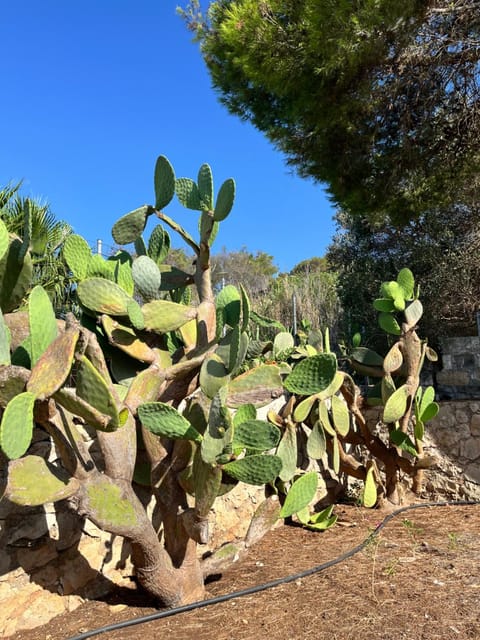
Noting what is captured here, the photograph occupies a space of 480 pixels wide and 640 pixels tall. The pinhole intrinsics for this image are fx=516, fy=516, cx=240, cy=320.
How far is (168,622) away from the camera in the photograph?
1.89 metres

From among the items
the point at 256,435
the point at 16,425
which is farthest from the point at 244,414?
the point at 16,425

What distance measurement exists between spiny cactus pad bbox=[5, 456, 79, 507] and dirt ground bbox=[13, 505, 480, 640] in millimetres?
585

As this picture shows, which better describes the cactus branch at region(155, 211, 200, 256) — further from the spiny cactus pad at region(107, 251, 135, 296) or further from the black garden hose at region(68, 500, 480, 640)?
the black garden hose at region(68, 500, 480, 640)

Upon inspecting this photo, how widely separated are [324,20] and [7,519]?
366cm

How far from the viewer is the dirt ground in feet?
5.78

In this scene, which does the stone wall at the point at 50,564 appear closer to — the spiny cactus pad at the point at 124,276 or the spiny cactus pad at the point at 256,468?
the spiny cactus pad at the point at 256,468

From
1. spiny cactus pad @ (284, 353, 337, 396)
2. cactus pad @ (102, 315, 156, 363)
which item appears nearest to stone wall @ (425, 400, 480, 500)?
spiny cactus pad @ (284, 353, 337, 396)

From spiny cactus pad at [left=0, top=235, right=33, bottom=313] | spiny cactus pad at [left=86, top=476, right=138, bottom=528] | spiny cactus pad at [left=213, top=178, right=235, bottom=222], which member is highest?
spiny cactus pad at [left=213, top=178, right=235, bottom=222]

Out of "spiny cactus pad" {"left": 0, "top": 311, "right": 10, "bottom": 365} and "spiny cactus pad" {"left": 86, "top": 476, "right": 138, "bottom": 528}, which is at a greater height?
"spiny cactus pad" {"left": 0, "top": 311, "right": 10, "bottom": 365}

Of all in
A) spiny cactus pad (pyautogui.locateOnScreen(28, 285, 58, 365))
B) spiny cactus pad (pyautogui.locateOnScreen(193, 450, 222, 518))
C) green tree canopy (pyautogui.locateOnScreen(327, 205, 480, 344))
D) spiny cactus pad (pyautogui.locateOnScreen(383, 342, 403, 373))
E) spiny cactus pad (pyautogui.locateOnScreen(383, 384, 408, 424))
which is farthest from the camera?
green tree canopy (pyautogui.locateOnScreen(327, 205, 480, 344))

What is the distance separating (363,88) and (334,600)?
381 centimetres

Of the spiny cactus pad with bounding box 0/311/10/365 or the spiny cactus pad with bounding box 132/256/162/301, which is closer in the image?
the spiny cactus pad with bounding box 0/311/10/365

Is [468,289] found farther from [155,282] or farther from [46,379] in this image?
[46,379]

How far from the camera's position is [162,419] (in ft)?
5.77
